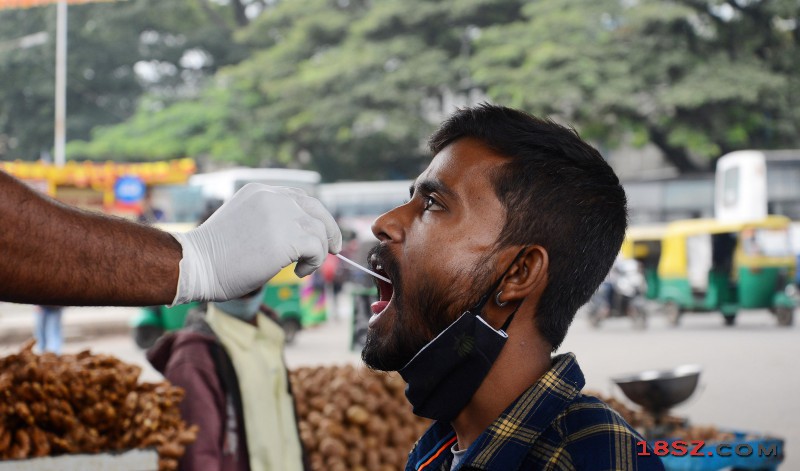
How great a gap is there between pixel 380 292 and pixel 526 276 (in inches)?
13.3

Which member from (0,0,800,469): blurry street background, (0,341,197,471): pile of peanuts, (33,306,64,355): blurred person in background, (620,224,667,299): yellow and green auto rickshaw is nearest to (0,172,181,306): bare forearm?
(0,341,197,471): pile of peanuts

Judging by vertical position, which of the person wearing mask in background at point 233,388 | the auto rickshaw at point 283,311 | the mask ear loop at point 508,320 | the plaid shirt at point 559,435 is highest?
the mask ear loop at point 508,320

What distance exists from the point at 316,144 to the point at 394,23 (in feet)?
16.2

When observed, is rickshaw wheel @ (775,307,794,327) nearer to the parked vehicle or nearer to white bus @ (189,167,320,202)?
the parked vehicle

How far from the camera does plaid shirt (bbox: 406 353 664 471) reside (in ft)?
5.02

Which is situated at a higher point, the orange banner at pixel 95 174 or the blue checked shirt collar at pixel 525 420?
the orange banner at pixel 95 174

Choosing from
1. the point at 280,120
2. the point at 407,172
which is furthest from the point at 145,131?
the point at 407,172

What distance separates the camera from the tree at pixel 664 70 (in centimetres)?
2400

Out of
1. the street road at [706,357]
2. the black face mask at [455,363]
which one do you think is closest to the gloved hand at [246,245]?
the black face mask at [455,363]

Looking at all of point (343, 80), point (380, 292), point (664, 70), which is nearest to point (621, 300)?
point (664, 70)

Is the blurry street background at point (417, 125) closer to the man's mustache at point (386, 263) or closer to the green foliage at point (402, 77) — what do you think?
the green foliage at point (402, 77)

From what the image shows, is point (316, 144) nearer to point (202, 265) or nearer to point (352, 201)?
point (352, 201)

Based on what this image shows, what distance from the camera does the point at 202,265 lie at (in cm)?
159

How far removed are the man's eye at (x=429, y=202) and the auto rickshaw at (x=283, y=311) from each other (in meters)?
9.51
